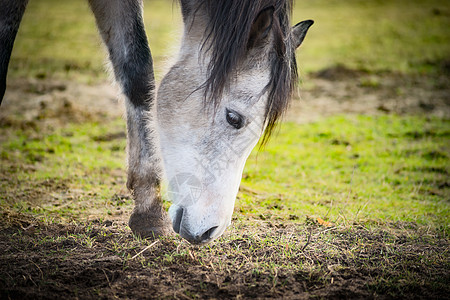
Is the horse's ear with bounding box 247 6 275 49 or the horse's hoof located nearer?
the horse's ear with bounding box 247 6 275 49

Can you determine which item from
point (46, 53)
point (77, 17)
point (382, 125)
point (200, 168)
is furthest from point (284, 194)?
point (77, 17)

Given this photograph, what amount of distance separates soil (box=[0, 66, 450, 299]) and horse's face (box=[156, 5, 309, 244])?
0.33 m

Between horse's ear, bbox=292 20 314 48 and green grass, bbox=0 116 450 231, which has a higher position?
horse's ear, bbox=292 20 314 48

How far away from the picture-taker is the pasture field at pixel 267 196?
2666mm

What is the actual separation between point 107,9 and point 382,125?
517 cm

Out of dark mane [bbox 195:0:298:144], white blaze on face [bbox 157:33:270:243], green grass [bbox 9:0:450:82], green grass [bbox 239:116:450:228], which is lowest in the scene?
green grass [bbox 239:116:450:228]

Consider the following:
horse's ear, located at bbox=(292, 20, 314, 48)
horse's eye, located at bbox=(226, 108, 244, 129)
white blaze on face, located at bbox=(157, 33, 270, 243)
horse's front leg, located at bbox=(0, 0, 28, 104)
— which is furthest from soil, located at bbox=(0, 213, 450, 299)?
horse's ear, located at bbox=(292, 20, 314, 48)

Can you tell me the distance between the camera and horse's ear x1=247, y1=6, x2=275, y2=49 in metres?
2.59

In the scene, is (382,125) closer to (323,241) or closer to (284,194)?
(284,194)

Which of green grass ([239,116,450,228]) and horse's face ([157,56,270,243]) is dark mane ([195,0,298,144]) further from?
green grass ([239,116,450,228])

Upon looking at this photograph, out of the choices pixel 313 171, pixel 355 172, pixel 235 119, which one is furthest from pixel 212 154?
pixel 355 172

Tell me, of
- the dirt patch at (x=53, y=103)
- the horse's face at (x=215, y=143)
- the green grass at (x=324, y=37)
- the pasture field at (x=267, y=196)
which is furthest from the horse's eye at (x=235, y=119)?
the green grass at (x=324, y=37)

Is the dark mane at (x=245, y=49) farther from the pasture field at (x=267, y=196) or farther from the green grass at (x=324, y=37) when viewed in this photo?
the green grass at (x=324, y=37)

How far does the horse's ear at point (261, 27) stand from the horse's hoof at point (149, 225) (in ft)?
4.74
